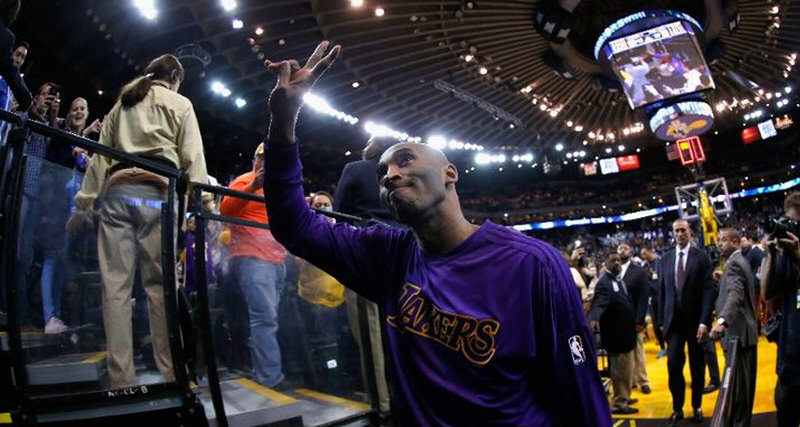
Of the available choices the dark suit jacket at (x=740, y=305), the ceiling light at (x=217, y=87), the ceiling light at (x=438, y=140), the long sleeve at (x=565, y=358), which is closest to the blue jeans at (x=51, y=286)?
the long sleeve at (x=565, y=358)

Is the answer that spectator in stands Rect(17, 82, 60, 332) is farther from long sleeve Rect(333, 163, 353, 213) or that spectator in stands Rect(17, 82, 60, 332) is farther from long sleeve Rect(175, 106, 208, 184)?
long sleeve Rect(333, 163, 353, 213)

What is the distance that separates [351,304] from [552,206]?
39.1 meters

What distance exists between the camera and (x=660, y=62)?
1452 cm

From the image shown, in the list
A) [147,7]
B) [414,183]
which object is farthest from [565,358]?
[147,7]

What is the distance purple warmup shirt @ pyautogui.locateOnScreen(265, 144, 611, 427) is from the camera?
1.24 meters

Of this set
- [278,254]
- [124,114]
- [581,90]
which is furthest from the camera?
[581,90]

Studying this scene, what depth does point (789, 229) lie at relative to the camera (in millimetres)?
3039

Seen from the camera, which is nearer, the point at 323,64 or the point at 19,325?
the point at 323,64

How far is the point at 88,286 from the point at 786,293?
415 cm

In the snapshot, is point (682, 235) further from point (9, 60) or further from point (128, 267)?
point (9, 60)

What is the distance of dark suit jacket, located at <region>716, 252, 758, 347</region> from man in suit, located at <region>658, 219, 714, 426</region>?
238 mm

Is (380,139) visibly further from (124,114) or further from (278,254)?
(124,114)

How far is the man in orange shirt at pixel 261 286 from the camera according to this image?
2732 mm

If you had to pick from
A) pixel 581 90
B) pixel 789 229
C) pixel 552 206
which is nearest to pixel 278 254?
pixel 789 229
